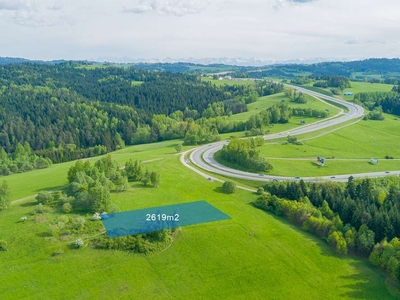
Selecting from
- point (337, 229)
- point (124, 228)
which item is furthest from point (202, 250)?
point (337, 229)

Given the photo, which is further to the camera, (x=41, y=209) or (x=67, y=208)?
(x=41, y=209)

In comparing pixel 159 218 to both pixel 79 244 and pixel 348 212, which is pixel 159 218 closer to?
pixel 79 244

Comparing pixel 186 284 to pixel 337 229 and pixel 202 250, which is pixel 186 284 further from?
pixel 337 229

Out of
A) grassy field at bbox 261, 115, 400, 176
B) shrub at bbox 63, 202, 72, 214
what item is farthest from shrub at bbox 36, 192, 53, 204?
grassy field at bbox 261, 115, 400, 176

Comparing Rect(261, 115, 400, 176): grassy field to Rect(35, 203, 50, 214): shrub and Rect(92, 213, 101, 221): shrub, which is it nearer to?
Rect(92, 213, 101, 221): shrub

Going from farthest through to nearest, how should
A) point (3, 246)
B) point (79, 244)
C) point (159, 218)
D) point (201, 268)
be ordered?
point (159, 218) < point (79, 244) < point (3, 246) < point (201, 268)

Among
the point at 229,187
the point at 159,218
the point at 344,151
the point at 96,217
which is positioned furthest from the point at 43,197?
the point at 344,151

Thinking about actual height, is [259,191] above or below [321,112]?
below
